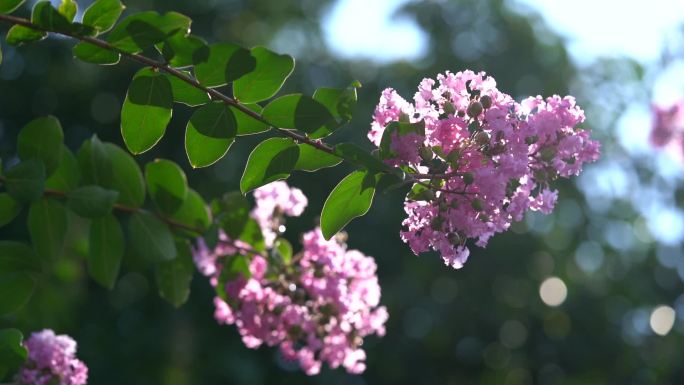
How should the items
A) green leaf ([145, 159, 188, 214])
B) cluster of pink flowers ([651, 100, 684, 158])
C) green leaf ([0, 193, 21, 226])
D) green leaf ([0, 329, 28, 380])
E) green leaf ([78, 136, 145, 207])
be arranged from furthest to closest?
cluster of pink flowers ([651, 100, 684, 158]), green leaf ([145, 159, 188, 214]), green leaf ([78, 136, 145, 207]), green leaf ([0, 193, 21, 226]), green leaf ([0, 329, 28, 380])

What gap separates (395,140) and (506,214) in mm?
211

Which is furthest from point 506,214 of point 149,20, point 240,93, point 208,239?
point 208,239

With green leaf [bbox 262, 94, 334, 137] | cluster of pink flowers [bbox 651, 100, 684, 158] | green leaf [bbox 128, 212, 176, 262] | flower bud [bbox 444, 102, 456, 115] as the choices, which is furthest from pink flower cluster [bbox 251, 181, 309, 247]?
cluster of pink flowers [bbox 651, 100, 684, 158]

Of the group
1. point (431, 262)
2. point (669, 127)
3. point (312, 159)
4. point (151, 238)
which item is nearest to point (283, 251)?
point (151, 238)

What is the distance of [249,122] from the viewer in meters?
1.55

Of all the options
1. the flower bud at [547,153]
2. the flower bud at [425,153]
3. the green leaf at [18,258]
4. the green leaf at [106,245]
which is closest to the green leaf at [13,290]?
the green leaf at [18,258]

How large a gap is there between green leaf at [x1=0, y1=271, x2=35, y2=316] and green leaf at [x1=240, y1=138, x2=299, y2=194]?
520mm

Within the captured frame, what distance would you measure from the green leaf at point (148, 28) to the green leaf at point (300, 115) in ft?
0.64

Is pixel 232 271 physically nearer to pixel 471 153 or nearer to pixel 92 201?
pixel 92 201

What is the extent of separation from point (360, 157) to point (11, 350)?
747mm

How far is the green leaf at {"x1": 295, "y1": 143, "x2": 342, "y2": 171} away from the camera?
1519 mm

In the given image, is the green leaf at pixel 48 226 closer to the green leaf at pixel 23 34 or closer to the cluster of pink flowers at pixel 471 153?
the green leaf at pixel 23 34

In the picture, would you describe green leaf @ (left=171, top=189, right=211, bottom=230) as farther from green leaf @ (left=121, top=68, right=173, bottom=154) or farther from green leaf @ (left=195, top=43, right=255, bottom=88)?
green leaf @ (left=195, top=43, right=255, bottom=88)

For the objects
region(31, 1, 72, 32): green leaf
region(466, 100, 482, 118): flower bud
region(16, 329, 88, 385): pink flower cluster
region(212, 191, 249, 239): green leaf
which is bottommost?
region(16, 329, 88, 385): pink flower cluster
